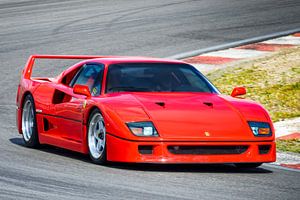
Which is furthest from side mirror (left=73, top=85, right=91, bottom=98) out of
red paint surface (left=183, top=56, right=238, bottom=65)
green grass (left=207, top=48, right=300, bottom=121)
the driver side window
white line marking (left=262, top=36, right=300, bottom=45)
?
white line marking (left=262, top=36, right=300, bottom=45)

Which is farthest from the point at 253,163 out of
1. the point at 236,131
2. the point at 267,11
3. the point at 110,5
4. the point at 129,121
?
the point at 110,5

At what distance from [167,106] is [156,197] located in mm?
2181

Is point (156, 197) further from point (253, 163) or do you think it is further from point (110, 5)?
point (110, 5)

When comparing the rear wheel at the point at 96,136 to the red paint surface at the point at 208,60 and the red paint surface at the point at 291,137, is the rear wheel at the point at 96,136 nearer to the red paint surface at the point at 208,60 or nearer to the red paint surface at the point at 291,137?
the red paint surface at the point at 291,137

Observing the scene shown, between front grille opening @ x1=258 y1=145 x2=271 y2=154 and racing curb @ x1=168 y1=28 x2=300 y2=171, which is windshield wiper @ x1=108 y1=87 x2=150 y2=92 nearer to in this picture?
front grille opening @ x1=258 y1=145 x2=271 y2=154

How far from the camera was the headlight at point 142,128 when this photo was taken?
32.2 ft

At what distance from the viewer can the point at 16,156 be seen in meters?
10.7

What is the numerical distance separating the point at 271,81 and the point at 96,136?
6387mm

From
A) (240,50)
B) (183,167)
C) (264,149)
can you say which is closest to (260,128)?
(264,149)

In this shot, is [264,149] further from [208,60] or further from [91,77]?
[208,60]

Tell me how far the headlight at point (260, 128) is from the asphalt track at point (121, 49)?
39 centimetres

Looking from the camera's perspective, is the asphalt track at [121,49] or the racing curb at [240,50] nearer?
the asphalt track at [121,49]

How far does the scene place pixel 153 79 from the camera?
10.9 metres

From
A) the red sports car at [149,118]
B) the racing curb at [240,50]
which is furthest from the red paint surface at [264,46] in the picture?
the red sports car at [149,118]
